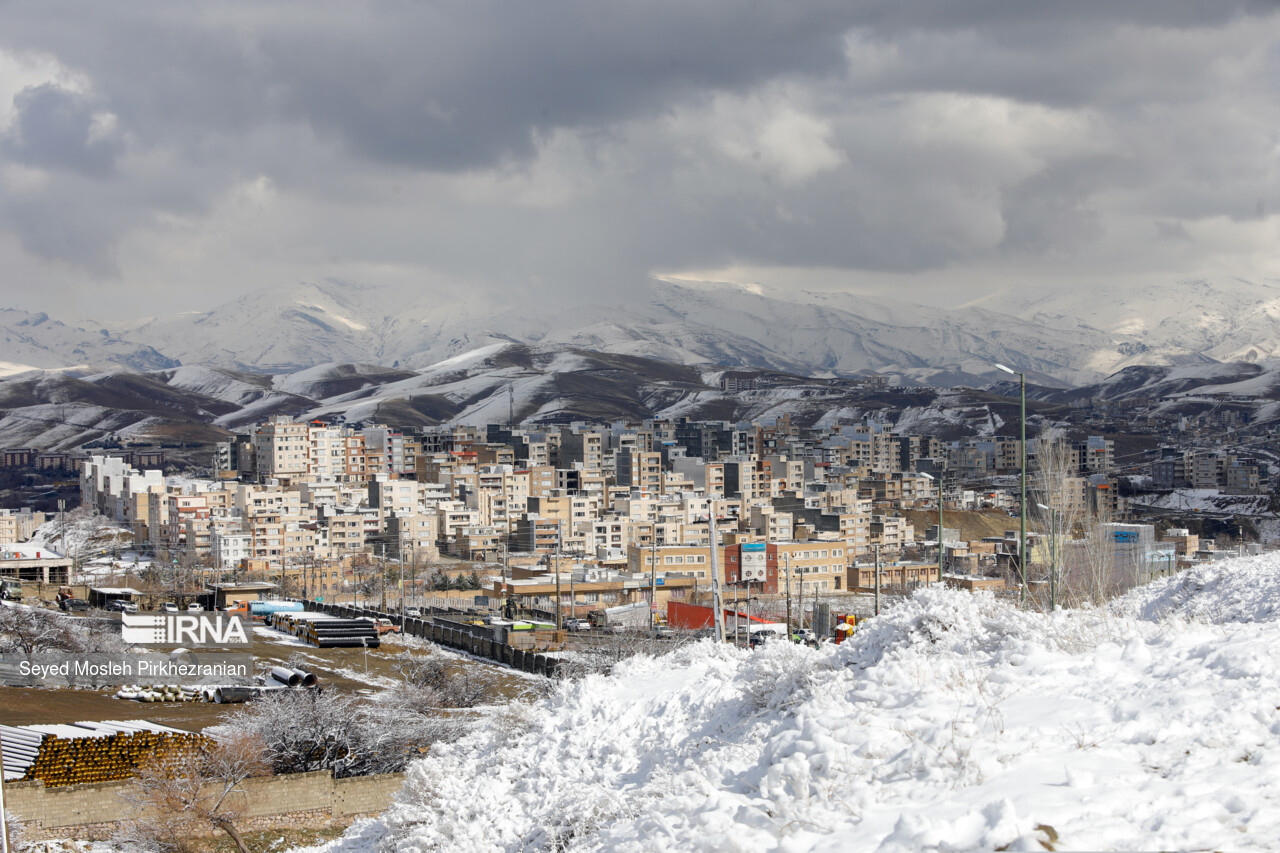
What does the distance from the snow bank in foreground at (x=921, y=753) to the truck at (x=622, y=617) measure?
79.0 feet

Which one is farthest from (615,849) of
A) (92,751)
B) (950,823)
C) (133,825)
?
(92,751)

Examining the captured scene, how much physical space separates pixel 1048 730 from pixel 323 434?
8271 cm

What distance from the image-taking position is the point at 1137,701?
477 cm

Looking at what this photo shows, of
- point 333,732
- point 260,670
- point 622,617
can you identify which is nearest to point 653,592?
point 622,617

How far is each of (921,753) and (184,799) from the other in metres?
8.86

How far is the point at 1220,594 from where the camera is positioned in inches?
441

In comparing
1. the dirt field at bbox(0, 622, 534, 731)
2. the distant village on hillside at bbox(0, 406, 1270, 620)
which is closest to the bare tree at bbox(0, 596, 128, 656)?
the dirt field at bbox(0, 622, 534, 731)

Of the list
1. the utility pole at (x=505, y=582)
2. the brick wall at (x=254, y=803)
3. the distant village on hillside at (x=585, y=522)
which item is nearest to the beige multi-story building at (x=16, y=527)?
the distant village on hillside at (x=585, y=522)

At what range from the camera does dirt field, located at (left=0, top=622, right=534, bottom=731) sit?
15.1 metres

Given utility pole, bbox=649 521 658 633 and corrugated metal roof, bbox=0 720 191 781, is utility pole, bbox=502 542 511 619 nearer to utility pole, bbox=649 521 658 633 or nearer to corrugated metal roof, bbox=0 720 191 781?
utility pole, bbox=649 521 658 633

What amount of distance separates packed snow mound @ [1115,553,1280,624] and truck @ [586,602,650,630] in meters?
19.4

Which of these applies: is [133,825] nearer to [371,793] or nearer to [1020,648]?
[371,793]

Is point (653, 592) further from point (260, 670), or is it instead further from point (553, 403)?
point (553, 403)

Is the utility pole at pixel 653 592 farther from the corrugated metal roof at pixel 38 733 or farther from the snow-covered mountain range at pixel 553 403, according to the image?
the snow-covered mountain range at pixel 553 403
